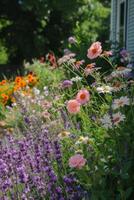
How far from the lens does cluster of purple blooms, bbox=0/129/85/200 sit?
4.18 m

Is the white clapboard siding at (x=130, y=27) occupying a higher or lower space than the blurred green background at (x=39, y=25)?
lower

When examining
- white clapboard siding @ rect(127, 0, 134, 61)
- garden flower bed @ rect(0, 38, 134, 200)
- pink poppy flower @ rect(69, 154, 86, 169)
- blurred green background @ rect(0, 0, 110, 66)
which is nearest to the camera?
pink poppy flower @ rect(69, 154, 86, 169)

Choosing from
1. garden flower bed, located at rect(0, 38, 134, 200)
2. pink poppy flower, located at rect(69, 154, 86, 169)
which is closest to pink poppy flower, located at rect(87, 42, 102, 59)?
garden flower bed, located at rect(0, 38, 134, 200)

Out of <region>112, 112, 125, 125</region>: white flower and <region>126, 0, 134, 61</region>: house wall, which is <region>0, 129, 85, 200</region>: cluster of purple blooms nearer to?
<region>112, 112, 125, 125</region>: white flower

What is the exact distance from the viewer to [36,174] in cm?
448

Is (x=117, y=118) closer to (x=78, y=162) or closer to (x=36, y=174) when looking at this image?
(x=78, y=162)

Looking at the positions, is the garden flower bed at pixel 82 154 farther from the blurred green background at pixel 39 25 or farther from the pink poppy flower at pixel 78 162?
the blurred green background at pixel 39 25

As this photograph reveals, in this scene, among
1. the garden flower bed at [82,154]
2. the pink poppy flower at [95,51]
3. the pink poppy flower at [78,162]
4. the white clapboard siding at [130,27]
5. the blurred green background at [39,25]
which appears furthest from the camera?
the blurred green background at [39,25]

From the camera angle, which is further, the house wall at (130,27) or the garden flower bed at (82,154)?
the house wall at (130,27)

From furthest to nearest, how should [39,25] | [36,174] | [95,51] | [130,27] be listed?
[39,25], [130,27], [36,174], [95,51]

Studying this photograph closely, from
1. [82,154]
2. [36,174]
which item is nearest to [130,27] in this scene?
[36,174]

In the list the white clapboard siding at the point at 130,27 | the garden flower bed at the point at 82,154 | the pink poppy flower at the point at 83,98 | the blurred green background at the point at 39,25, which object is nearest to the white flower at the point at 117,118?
the garden flower bed at the point at 82,154

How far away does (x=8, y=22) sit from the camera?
105ft

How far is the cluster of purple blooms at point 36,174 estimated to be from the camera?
4.18 metres
